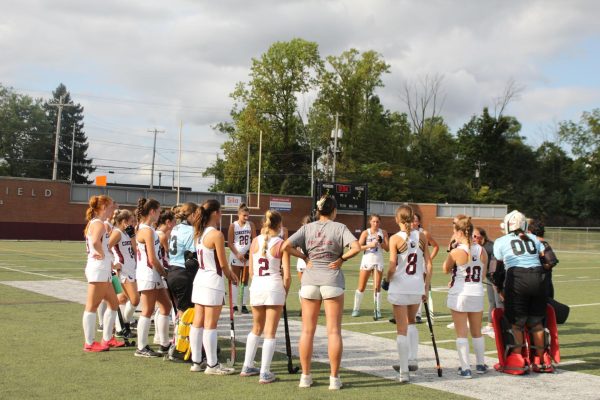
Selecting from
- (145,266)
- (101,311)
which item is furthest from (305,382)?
(101,311)

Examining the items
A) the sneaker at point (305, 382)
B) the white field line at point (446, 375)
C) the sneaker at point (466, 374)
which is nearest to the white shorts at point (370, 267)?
the white field line at point (446, 375)

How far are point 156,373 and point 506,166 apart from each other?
78.9 meters

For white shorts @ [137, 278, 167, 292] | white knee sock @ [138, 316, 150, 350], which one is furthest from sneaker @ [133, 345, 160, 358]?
white shorts @ [137, 278, 167, 292]

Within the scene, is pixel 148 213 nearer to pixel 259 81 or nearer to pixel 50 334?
pixel 50 334

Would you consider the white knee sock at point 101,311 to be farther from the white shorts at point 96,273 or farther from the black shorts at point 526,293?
the black shorts at point 526,293

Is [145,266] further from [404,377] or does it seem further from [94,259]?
[404,377]

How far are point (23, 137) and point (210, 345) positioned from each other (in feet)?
302

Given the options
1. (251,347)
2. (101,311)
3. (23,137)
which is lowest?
(101,311)

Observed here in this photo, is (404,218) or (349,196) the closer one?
(404,218)

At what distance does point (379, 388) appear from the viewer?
7.04 meters

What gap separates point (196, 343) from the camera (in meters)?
7.64

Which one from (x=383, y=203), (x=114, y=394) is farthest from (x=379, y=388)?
(x=383, y=203)

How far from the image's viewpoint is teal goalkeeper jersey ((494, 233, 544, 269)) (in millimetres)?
8312

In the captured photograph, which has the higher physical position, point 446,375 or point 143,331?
point 143,331
